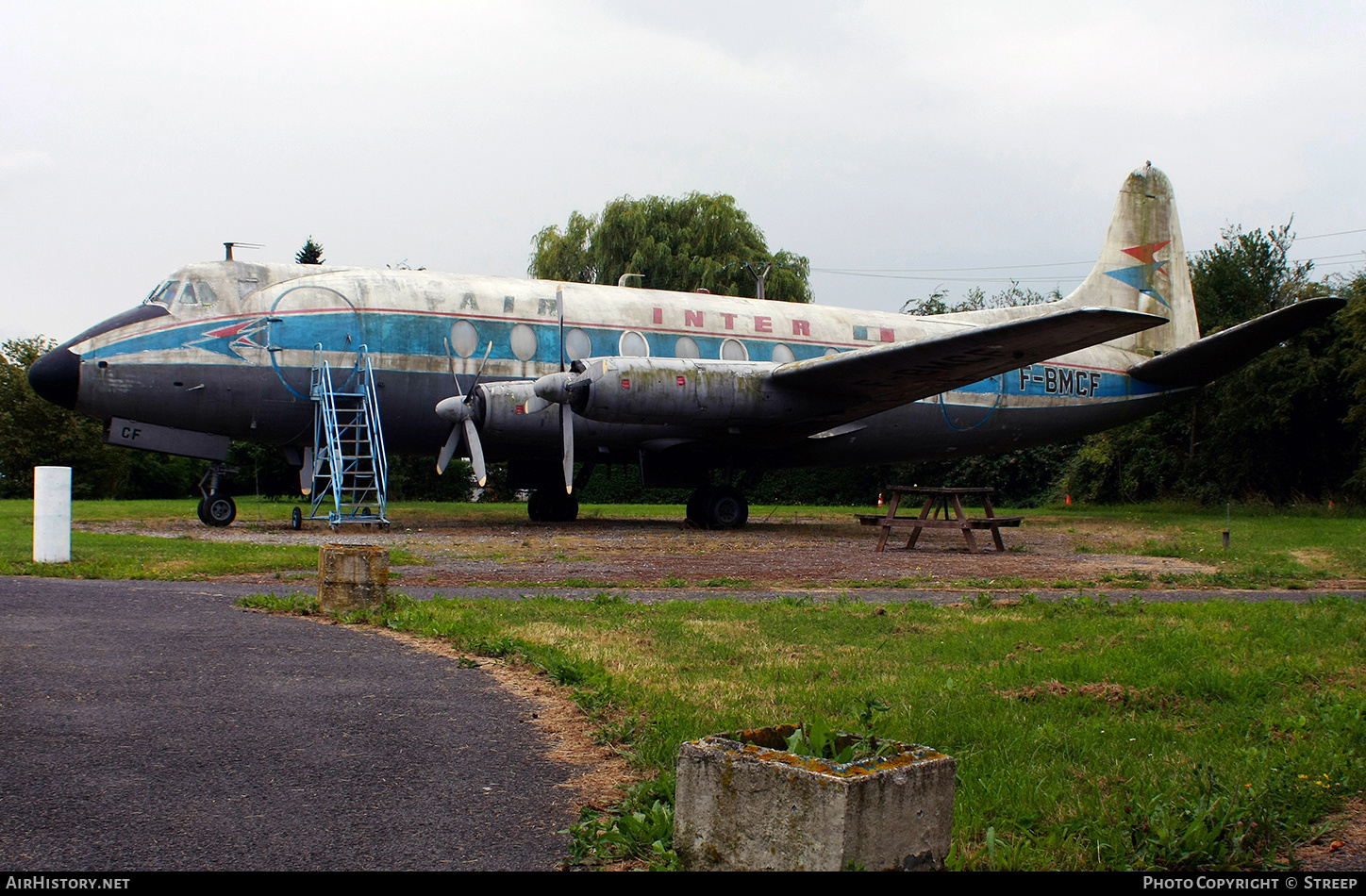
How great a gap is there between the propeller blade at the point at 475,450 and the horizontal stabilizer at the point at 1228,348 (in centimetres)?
1340

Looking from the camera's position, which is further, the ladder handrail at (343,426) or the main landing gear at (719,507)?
the main landing gear at (719,507)

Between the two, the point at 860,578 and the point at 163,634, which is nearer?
the point at 163,634

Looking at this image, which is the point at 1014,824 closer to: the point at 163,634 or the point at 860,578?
the point at 163,634

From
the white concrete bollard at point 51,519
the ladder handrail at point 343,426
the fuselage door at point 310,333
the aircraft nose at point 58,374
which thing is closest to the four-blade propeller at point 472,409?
the ladder handrail at point 343,426

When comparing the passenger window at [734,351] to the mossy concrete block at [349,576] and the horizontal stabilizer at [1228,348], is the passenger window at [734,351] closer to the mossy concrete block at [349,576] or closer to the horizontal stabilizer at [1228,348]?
the horizontal stabilizer at [1228,348]

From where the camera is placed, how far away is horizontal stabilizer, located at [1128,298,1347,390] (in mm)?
17163

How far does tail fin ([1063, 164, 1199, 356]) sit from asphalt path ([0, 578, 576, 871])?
21.9 meters

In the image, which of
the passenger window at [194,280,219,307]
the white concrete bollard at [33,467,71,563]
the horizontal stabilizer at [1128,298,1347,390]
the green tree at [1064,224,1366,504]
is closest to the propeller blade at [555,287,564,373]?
the passenger window at [194,280,219,307]

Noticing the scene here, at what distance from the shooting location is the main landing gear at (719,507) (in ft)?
64.0

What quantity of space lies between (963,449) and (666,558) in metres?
11.5

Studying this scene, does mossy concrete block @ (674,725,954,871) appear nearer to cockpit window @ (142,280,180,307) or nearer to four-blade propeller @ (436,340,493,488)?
four-blade propeller @ (436,340,493,488)

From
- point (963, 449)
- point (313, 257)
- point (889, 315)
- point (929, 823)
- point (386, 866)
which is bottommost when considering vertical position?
point (386, 866)

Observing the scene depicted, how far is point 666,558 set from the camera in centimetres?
1352
